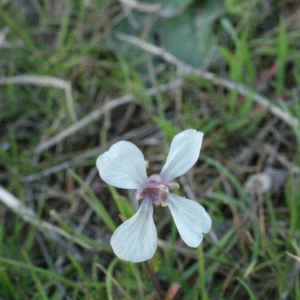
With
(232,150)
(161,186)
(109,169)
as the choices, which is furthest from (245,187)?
(109,169)

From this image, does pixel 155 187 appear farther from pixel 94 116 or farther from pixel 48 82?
pixel 48 82

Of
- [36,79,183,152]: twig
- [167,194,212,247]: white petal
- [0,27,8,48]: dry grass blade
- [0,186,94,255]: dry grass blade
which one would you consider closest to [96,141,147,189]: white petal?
[167,194,212,247]: white petal

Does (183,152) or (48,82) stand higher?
(183,152)

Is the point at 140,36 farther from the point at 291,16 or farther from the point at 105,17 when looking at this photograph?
the point at 291,16

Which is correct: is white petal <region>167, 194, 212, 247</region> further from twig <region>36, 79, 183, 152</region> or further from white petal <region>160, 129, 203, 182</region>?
twig <region>36, 79, 183, 152</region>

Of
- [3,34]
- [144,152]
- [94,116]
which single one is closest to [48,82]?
[94,116]

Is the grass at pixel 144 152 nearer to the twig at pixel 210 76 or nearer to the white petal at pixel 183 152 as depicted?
the twig at pixel 210 76
